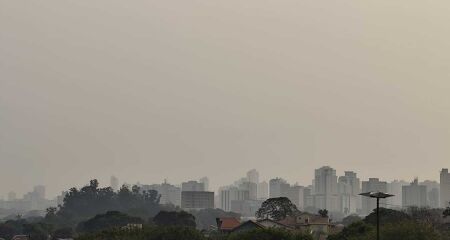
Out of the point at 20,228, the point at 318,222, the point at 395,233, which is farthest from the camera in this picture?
the point at 20,228

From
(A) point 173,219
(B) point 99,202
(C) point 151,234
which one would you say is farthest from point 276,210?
(B) point 99,202

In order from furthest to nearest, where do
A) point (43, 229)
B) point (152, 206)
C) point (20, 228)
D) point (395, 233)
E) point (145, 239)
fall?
point (152, 206) → point (20, 228) → point (43, 229) → point (145, 239) → point (395, 233)

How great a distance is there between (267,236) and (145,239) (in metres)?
7.40

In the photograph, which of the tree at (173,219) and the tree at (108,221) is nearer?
the tree at (173,219)

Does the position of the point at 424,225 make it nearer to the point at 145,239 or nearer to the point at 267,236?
the point at 267,236

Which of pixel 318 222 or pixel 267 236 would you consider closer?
pixel 267 236

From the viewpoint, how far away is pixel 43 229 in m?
95.8

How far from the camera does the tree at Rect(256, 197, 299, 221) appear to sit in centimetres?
8119

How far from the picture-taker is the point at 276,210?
8250 centimetres

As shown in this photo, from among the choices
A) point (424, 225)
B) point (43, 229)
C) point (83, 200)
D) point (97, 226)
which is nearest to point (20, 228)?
point (43, 229)

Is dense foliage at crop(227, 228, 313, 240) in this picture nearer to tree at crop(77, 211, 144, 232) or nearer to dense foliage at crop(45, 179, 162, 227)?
tree at crop(77, 211, 144, 232)

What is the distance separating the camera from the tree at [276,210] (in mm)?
81188

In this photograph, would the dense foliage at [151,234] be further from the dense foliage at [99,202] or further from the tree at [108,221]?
the dense foliage at [99,202]

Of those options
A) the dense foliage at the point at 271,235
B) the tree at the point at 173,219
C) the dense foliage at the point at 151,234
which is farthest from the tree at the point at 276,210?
the dense foliage at the point at 271,235
